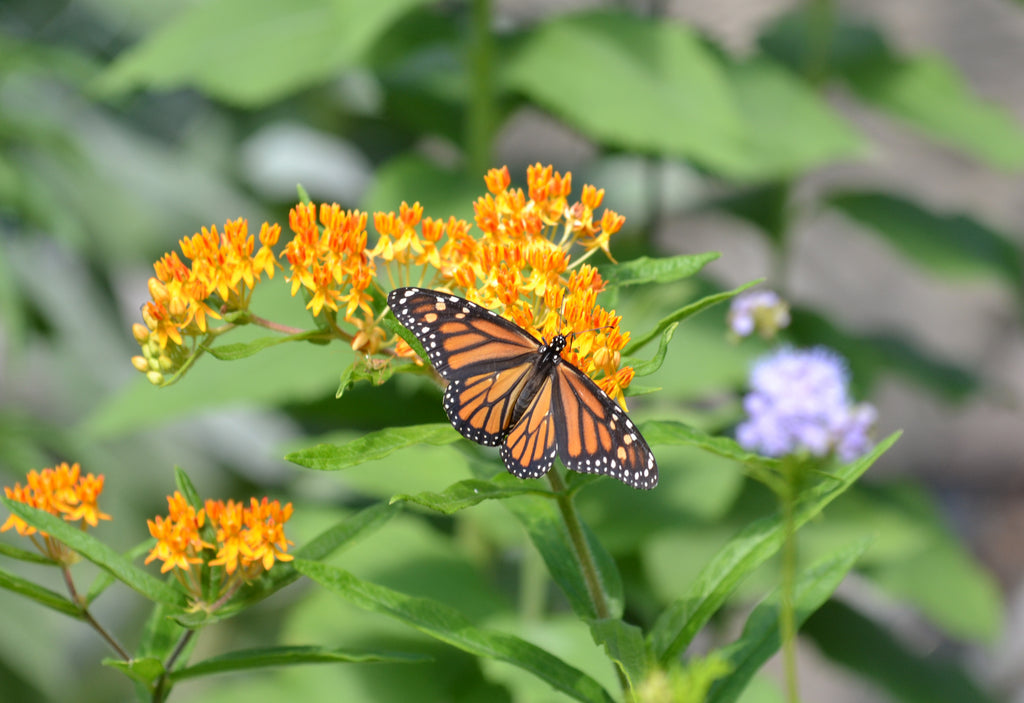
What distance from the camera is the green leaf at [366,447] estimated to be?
0.61 m

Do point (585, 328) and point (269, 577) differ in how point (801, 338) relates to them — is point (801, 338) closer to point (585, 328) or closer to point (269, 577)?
point (585, 328)

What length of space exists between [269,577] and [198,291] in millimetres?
212

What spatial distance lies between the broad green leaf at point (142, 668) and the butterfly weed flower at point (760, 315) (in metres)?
0.68

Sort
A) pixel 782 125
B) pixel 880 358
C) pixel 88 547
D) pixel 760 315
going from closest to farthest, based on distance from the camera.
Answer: pixel 88 547
pixel 760 315
pixel 782 125
pixel 880 358

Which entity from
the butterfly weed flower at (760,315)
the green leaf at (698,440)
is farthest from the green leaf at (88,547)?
the butterfly weed flower at (760,315)

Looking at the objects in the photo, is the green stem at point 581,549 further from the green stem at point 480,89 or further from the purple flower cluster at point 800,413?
the green stem at point 480,89

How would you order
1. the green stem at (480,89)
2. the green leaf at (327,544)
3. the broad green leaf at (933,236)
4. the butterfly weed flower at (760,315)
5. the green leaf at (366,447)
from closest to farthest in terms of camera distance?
the green leaf at (366,447)
the green leaf at (327,544)
the butterfly weed flower at (760,315)
the green stem at (480,89)
the broad green leaf at (933,236)

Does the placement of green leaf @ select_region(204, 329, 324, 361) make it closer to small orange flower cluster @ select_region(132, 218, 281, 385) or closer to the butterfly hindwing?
small orange flower cluster @ select_region(132, 218, 281, 385)

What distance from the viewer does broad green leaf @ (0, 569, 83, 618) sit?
2.12 feet

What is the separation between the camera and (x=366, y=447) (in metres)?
0.66

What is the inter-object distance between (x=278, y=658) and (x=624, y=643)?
233mm

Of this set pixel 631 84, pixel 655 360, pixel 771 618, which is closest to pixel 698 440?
pixel 655 360

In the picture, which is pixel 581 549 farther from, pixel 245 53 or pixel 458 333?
pixel 245 53

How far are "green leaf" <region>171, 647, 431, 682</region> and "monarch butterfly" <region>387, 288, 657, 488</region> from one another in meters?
0.15
